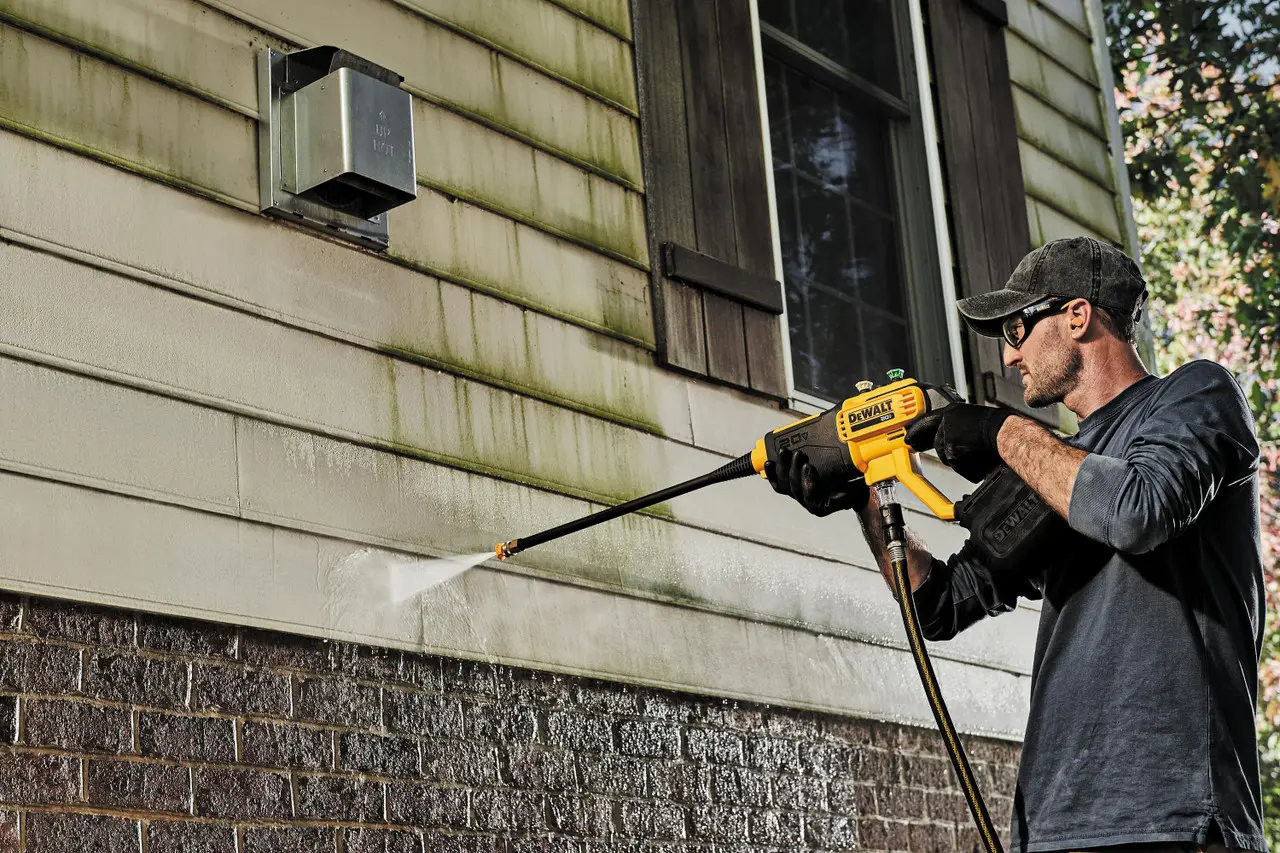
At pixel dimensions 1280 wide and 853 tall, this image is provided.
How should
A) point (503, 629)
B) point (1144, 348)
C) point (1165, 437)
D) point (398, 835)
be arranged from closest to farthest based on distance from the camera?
point (1165, 437) → point (398, 835) → point (503, 629) → point (1144, 348)

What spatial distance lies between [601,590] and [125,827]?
4.31 feet

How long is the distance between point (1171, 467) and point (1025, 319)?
53 centimetres

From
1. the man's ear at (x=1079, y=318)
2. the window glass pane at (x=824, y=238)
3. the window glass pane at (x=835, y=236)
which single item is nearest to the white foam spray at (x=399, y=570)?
the man's ear at (x=1079, y=318)

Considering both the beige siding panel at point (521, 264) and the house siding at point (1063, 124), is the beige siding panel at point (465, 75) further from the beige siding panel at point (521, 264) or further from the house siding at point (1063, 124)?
the house siding at point (1063, 124)

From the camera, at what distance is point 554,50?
4.10 metres

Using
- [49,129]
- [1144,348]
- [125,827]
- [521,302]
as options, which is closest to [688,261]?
[521,302]

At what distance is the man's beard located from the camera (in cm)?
288

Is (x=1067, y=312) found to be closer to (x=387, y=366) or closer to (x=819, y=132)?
(x=387, y=366)

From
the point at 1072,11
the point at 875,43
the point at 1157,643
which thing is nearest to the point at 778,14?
the point at 875,43

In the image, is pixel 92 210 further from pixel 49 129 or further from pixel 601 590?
pixel 601 590

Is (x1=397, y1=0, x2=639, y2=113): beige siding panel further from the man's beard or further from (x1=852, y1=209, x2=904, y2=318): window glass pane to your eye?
the man's beard

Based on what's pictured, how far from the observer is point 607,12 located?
4324 mm

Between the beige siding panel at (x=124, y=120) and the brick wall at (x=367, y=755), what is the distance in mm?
852

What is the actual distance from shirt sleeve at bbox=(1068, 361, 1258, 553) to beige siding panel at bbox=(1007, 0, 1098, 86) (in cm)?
371
